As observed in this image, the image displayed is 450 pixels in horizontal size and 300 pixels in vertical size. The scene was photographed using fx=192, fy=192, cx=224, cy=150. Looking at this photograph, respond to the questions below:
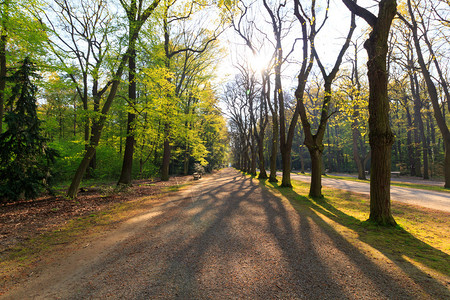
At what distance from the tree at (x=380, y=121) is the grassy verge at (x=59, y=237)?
22.4 ft

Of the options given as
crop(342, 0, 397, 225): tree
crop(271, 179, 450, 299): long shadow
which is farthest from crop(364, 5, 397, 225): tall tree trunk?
crop(271, 179, 450, 299): long shadow

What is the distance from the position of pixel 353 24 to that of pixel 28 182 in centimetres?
1493

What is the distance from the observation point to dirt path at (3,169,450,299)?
237cm

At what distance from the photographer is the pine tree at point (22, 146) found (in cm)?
738

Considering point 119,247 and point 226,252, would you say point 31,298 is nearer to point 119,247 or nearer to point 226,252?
point 119,247

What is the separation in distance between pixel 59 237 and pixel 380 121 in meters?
8.10

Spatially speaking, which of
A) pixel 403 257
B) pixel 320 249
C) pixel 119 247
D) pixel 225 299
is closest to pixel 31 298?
pixel 119 247

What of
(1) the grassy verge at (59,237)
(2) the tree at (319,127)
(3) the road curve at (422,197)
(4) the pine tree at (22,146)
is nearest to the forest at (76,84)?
(4) the pine tree at (22,146)

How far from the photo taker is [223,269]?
9.43 ft

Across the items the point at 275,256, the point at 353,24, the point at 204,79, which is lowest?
the point at 275,256

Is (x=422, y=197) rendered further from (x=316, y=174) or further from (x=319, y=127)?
(x=319, y=127)

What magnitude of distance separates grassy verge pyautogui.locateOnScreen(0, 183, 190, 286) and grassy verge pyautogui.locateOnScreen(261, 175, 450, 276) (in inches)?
228

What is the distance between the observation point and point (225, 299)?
223 centimetres

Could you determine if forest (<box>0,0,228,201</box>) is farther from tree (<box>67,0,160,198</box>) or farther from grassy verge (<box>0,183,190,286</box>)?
grassy verge (<box>0,183,190,286</box>)
